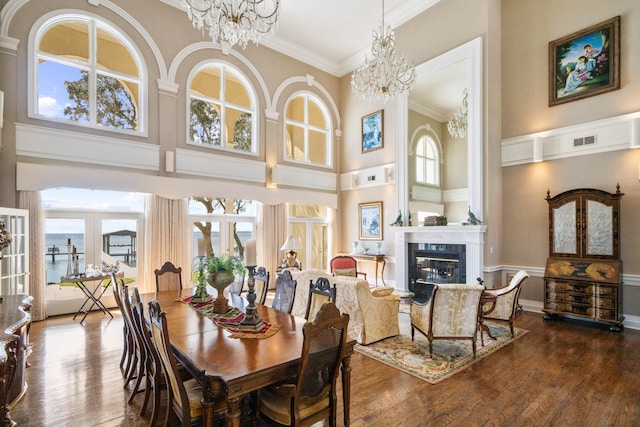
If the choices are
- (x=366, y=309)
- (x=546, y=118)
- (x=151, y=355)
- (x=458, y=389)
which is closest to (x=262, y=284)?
(x=366, y=309)

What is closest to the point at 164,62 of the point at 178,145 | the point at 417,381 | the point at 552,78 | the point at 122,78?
the point at 122,78

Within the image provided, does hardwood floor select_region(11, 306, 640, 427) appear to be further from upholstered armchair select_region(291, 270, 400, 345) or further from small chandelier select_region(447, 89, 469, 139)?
small chandelier select_region(447, 89, 469, 139)

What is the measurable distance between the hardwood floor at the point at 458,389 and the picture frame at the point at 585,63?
13.8ft

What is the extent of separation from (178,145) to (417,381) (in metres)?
6.28

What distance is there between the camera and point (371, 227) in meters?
8.72

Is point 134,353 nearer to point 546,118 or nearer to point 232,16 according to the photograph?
point 232,16

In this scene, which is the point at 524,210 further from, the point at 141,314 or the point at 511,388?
the point at 141,314

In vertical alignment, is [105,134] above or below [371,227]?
above

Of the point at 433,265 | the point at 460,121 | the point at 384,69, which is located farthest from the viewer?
the point at 433,265

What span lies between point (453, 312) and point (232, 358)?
2960 mm

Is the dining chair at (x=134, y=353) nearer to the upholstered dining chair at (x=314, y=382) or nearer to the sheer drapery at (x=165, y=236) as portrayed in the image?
the upholstered dining chair at (x=314, y=382)

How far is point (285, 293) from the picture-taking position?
343cm

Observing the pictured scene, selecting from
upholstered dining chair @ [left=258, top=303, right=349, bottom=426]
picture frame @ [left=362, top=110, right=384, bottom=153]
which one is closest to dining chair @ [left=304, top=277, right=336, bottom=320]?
upholstered dining chair @ [left=258, top=303, right=349, bottom=426]

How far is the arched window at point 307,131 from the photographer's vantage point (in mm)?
8969
